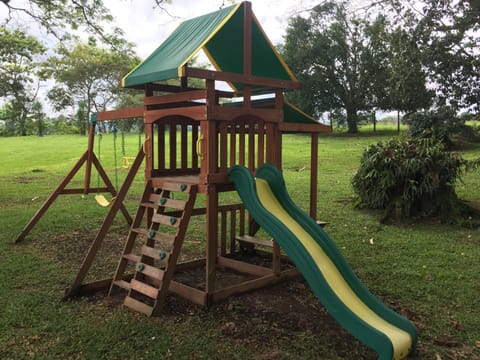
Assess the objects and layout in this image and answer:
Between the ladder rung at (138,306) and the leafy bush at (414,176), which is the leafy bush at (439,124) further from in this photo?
the ladder rung at (138,306)

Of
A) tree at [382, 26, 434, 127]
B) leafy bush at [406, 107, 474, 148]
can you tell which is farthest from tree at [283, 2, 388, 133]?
tree at [382, 26, 434, 127]

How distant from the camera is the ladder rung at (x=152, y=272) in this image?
14.2ft

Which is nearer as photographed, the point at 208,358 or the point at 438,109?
the point at 208,358

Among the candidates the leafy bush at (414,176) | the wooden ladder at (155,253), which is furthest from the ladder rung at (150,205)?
the leafy bush at (414,176)

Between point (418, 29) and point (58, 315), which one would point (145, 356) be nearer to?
point (58, 315)

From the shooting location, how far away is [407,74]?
48.7 feet

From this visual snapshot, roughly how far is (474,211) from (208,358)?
647 cm

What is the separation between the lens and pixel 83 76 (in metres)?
42.5

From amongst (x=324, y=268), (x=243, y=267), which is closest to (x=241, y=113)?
(x=324, y=268)

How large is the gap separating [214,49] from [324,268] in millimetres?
3063

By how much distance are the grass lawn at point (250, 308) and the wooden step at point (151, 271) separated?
13.1 inches

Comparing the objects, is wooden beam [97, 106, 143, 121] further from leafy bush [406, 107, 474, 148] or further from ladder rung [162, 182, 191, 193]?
leafy bush [406, 107, 474, 148]

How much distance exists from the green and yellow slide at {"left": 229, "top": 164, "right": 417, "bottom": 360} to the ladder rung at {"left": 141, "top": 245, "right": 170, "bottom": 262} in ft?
3.04

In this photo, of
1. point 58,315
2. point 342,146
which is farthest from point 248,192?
point 342,146
